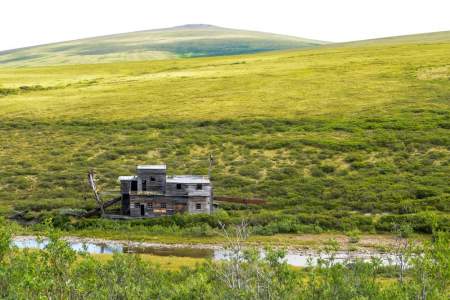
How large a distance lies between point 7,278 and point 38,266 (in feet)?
3.77

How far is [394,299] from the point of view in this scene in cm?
2016

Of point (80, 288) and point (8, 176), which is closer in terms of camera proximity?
point (80, 288)

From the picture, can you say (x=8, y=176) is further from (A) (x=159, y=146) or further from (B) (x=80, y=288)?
(B) (x=80, y=288)

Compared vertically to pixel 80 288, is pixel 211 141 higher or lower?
lower

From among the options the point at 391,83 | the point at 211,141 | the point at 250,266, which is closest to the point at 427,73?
the point at 391,83

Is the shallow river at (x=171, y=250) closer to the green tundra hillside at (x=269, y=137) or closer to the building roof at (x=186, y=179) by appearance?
the green tundra hillside at (x=269, y=137)

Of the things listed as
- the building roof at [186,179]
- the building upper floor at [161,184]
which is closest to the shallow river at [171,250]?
the building upper floor at [161,184]

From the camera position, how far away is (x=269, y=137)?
74500mm

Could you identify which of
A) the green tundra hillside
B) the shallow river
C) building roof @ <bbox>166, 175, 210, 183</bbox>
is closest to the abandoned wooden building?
building roof @ <bbox>166, 175, 210, 183</bbox>

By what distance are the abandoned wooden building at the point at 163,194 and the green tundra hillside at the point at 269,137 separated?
3.31 metres

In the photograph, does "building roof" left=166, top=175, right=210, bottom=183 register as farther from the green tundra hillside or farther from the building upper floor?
the green tundra hillside

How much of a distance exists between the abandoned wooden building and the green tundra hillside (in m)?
3.31

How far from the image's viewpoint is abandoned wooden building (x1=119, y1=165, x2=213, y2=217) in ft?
167

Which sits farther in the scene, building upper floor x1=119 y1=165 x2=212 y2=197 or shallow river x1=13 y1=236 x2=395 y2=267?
building upper floor x1=119 y1=165 x2=212 y2=197
